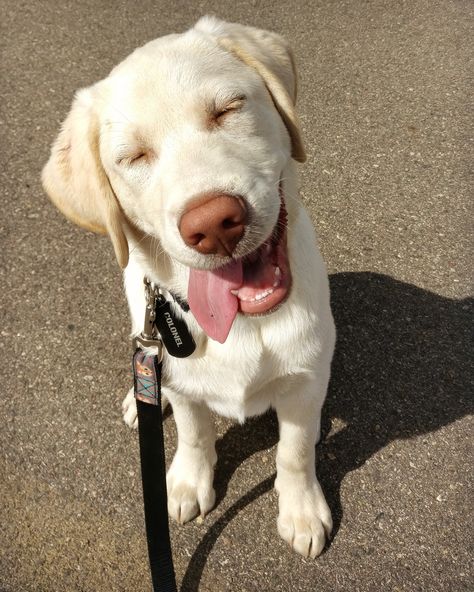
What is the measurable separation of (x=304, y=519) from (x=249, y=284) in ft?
3.59

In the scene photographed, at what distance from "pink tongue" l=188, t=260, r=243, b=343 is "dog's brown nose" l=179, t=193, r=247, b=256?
19 cm

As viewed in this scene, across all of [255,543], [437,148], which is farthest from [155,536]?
[437,148]

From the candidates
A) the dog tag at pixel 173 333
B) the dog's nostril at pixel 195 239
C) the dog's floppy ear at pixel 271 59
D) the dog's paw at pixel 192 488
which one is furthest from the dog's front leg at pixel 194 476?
the dog's floppy ear at pixel 271 59

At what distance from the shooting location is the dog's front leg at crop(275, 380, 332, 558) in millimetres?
2104

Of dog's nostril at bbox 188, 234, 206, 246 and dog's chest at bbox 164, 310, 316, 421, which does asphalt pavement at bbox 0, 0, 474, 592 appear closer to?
dog's chest at bbox 164, 310, 316, 421

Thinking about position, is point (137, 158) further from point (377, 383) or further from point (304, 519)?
point (377, 383)

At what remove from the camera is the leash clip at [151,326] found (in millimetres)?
1869

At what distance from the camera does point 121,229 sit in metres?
1.75

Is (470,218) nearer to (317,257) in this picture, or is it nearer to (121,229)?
(317,257)

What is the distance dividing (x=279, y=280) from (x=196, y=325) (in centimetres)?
36

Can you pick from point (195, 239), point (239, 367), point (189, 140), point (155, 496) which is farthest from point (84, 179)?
point (155, 496)

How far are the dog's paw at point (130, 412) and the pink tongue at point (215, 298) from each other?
105 centimetres

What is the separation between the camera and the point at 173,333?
6.21 feet

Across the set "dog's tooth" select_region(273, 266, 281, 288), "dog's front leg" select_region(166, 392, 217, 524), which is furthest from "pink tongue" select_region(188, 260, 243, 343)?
"dog's front leg" select_region(166, 392, 217, 524)
